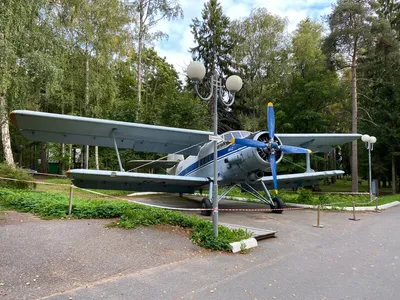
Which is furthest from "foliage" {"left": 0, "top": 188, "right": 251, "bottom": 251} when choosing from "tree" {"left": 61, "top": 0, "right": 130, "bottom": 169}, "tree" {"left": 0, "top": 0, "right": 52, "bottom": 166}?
"tree" {"left": 61, "top": 0, "right": 130, "bottom": 169}

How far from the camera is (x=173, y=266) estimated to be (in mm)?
5141

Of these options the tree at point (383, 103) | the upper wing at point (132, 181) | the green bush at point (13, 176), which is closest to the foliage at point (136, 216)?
the upper wing at point (132, 181)

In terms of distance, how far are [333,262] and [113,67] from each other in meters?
22.7

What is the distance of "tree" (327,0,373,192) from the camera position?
766 inches

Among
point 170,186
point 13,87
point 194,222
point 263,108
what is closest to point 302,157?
point 263,108

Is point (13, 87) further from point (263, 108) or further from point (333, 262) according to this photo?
point (263, 108)

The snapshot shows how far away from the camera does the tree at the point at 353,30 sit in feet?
63.9

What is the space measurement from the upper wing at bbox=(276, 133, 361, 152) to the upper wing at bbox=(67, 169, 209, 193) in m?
4.68

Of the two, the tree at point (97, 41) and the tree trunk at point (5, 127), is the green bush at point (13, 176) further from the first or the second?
the tree at point (97, 41)

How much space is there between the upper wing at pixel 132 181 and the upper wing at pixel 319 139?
15.3ft

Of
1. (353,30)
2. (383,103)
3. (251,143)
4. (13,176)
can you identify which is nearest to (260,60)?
(353,30)

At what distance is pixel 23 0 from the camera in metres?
13.9

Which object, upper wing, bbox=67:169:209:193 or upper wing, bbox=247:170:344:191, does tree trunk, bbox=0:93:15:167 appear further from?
upper wing, bbox=247:170:344:191

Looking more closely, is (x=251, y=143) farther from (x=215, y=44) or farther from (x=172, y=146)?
(x=215, y=44)
